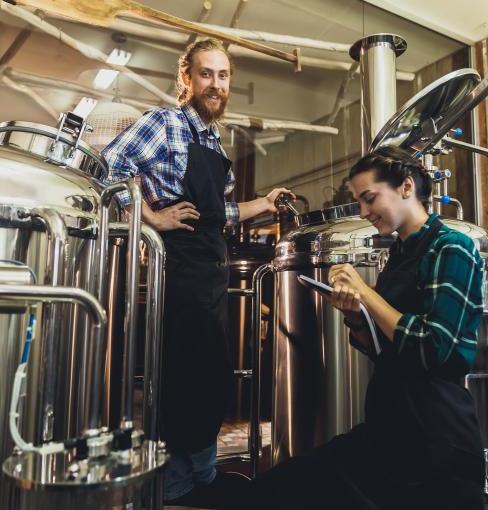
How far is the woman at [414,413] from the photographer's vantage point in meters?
1.18

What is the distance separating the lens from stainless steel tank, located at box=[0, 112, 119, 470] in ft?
3.70

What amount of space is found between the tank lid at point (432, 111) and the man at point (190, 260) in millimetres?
725

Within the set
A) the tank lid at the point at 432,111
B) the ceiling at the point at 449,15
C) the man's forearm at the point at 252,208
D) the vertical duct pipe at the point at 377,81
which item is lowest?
the man's forearm at the point at 252,208

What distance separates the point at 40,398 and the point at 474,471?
1.03 m

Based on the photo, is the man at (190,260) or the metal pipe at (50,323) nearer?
the metal pipe at (50,323)

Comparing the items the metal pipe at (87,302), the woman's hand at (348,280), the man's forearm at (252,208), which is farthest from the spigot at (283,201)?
the metal pipe at (87,302)

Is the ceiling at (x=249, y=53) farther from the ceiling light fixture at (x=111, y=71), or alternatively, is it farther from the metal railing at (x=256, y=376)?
the metal railing at (x=256, y=376)

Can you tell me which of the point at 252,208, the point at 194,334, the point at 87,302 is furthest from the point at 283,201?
the point at 87,302

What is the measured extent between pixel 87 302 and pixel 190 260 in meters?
1.02

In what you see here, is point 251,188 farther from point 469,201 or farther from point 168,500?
point 168,500

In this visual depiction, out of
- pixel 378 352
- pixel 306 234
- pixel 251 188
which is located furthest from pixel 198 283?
pixel 251 188

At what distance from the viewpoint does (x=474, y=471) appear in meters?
1.20

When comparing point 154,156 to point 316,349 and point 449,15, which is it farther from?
point 449,15

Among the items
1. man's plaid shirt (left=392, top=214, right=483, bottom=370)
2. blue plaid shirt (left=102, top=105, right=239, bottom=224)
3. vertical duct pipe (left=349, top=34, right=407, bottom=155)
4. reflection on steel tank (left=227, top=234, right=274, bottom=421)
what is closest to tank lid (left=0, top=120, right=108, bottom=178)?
blue plaid shirt (left=102, top=105, right=239, bottom=224)
